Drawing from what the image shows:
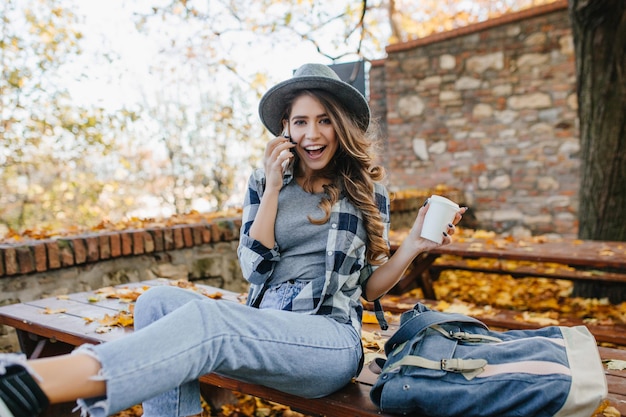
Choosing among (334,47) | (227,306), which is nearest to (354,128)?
(227,306)

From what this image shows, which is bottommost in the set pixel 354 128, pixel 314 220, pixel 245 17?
pixel 314 220

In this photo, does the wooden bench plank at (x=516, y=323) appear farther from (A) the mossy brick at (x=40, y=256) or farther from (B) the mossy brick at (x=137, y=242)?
(A) the mossy brick at (x=40, y=256)

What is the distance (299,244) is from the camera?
2.05 meters

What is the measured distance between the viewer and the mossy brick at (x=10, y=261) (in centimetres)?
309

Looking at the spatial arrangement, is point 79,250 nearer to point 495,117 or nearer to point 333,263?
point 333,263

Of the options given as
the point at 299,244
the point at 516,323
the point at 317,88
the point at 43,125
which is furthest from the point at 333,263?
the point at 43,125

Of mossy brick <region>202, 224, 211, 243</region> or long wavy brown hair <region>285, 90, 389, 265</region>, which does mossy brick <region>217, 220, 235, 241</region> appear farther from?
long wavy brown hair <region>285, 90, 389, 265</region>

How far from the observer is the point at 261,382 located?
1.75 meters

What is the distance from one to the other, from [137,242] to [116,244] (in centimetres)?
16

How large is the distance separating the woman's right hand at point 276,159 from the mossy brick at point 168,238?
214 cm

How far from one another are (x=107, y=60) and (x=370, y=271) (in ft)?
20.5

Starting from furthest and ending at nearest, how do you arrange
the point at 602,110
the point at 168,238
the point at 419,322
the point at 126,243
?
the point at 602,110, the point at 168,238, the point at 126,243, the point at 419,322

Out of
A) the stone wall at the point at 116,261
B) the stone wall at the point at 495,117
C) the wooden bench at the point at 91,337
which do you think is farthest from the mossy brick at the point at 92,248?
the stone wall at the point at 495,117

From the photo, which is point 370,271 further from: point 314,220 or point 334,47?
point 334,47
